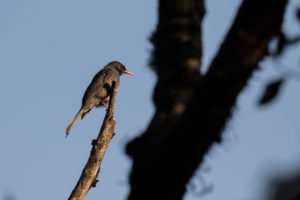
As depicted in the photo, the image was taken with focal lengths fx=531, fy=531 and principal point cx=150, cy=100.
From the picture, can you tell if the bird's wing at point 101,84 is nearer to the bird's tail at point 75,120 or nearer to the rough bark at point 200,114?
the bird's tail at point 75,120

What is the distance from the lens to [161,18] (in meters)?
2.20

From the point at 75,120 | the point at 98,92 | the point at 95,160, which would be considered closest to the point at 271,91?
the point at 95,160

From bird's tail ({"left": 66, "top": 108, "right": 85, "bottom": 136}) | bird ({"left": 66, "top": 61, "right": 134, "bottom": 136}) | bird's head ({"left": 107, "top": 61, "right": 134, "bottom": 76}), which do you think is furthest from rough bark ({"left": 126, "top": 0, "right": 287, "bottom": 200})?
bird's head ({"left": 107, "top": 61, "right": 134, "bottom": 76})

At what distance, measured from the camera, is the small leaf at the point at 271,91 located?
1.71 meters

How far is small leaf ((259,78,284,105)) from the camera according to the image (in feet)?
5.61

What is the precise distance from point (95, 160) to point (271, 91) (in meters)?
4.07

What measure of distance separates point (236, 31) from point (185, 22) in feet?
1.00

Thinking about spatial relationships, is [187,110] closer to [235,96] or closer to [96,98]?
[235,96]

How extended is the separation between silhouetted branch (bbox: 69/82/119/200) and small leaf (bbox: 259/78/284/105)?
3.83 meters

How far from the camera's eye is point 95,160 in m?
→ 5.63

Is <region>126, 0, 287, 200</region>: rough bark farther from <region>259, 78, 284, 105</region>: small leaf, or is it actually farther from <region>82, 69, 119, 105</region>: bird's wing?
<region>82, 69, 119, 105</region>: bird's wing

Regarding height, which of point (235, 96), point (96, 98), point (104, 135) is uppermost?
point (96, 98)

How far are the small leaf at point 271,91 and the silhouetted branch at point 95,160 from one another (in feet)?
12.6

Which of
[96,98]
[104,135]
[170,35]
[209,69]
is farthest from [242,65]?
[96,98]
